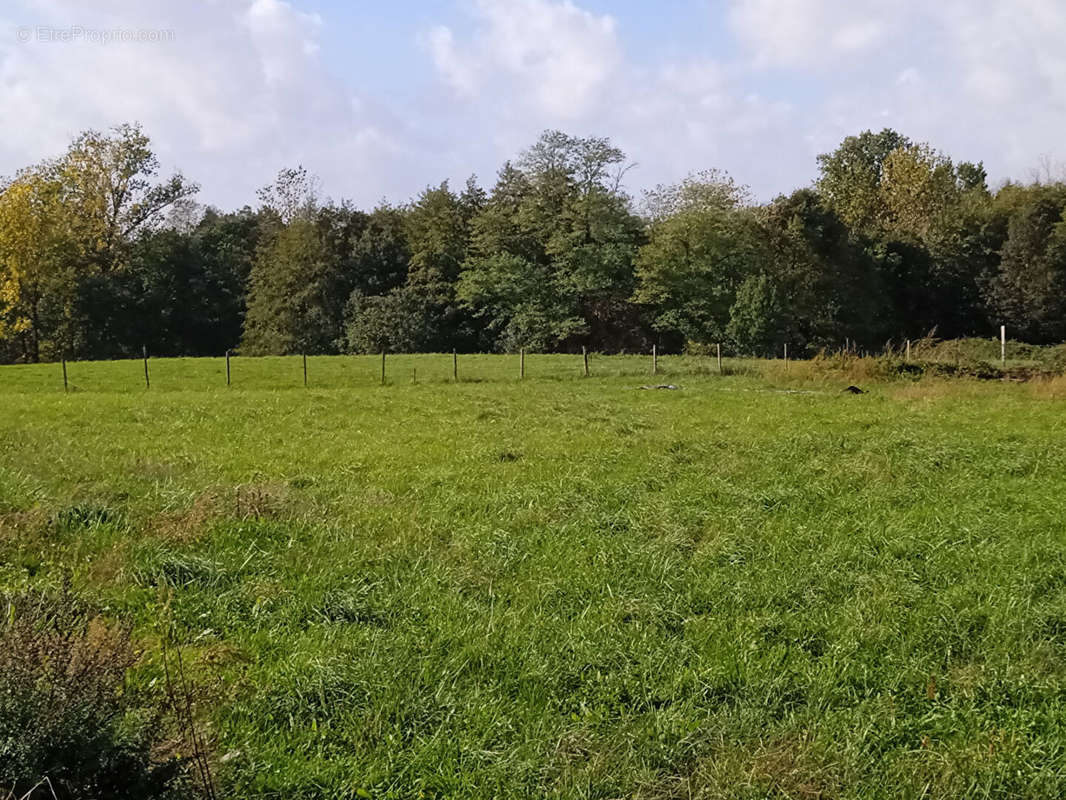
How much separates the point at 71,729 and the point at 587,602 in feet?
12.0

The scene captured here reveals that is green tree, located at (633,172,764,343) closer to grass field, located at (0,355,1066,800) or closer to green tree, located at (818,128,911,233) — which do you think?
green tree, located at (818,128,911,233)

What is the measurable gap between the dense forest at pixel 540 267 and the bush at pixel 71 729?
4288 cm

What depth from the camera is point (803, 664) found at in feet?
16.8

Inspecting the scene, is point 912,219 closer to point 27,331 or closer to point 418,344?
point 418,344

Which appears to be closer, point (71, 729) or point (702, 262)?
point (71, 729)

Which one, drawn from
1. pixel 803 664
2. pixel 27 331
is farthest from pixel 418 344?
pixel 803 664

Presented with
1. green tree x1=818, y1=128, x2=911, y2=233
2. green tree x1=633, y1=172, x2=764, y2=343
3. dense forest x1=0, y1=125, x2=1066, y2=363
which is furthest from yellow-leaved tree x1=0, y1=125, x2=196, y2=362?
green tree x1=818, y1=128, x2=911, y2=233

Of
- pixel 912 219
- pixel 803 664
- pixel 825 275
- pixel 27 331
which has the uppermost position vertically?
pixel 912 219

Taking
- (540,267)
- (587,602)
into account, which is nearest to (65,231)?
(540,267)

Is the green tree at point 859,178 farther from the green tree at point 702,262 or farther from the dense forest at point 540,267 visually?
the green tree at point 702,262

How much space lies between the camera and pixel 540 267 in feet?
170

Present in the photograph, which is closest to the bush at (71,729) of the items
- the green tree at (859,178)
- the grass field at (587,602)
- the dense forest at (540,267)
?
the grass field at (587,602)

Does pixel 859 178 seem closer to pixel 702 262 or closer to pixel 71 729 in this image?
pixel 702 262

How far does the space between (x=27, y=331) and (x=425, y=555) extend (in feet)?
171
